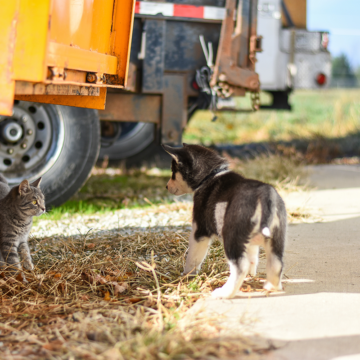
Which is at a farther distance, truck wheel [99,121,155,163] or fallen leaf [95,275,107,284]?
truck wheel [99,121,155,163]

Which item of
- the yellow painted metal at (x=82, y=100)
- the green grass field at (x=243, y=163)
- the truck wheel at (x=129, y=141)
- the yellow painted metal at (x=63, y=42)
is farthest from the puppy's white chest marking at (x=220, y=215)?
the truck wheel at (x=129, y=141)

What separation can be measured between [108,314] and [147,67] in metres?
3.03

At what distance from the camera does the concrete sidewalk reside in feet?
6.77

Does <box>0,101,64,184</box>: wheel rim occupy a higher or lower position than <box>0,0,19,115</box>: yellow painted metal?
lower

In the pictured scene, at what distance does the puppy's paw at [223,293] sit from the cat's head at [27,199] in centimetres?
145

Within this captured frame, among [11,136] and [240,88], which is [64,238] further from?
[240,88]

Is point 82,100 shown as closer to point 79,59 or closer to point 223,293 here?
point 79,59

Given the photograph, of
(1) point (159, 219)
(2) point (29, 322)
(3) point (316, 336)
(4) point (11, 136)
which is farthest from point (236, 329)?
(4) point (11, 136)

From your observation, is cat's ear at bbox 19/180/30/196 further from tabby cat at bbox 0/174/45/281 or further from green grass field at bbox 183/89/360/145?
green grass field at bbox 183/89/360/145

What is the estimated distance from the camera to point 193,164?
3.11 meters

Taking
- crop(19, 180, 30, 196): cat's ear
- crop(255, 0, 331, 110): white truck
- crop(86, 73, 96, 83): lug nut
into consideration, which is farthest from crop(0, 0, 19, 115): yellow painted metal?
crop(255, 0, 331, 110): white truck

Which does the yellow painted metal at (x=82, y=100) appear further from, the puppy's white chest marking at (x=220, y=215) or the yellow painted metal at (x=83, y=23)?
the puppy's white chest marking at (x=220, y=215)

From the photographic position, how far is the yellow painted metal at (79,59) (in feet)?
8.60

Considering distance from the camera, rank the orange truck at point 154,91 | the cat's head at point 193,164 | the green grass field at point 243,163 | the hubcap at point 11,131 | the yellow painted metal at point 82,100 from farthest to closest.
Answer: the green grass field at point 243,163 → the orange truck at point 154,91 → the hubcap at point 11,131 → the yellow painted metal at point 82,100 → the cat's head at point 193,164
